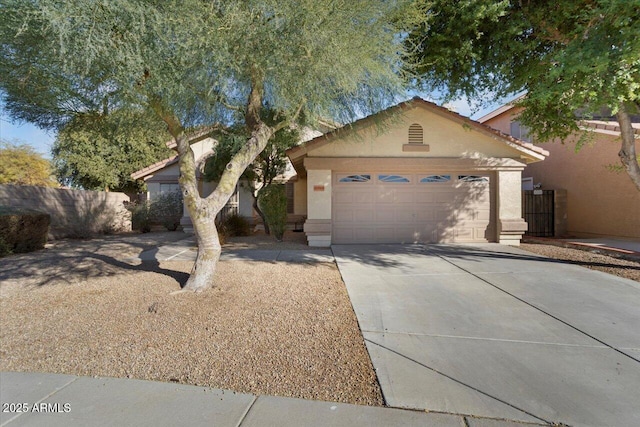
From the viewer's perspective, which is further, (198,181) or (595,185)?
(198,181)

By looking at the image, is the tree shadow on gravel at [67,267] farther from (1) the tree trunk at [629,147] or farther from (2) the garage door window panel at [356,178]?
(1) the tree trunk at [629,147]

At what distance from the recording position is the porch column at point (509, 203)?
39.3 feet

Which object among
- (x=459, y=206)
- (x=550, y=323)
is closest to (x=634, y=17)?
(x=550, y=323)

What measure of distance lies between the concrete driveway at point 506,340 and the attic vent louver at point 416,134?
5.12 metres

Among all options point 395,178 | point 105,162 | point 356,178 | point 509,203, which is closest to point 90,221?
point 105,162

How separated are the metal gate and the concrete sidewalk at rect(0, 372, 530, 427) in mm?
14491

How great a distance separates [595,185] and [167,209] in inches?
723

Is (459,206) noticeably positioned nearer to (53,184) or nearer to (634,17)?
(634,17)

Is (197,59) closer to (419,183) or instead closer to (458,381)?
(458,381)

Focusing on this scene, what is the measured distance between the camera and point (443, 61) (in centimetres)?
884

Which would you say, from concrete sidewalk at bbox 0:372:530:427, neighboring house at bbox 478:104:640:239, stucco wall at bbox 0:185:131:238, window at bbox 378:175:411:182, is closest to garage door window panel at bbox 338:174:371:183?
window at bbox 378:175:411:182

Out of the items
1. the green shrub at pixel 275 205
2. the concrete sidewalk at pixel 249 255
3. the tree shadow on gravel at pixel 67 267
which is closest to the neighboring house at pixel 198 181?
the green shrub at pixel 275 205

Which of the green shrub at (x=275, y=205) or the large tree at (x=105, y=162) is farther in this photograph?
the large tree at (x=105, y=162)

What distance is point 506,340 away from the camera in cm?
441
